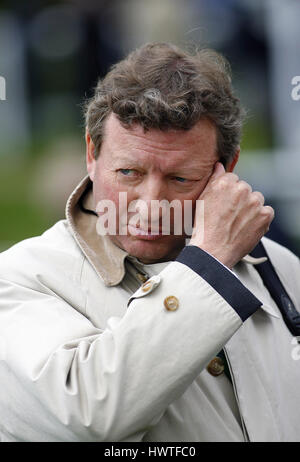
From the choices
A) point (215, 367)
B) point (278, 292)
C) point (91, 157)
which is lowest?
point (215, 367)

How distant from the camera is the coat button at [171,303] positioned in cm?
221

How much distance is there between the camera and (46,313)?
2.36 metres

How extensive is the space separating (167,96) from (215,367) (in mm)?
940

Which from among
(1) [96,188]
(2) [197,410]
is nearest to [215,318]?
(2) [197,410]

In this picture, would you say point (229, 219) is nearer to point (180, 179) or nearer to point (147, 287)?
point (180, 179)

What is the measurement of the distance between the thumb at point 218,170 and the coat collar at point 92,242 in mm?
416

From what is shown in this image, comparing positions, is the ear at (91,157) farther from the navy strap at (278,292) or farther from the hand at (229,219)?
the navy strap at (278,292)

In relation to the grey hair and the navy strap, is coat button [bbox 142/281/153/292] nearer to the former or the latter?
the grey hair

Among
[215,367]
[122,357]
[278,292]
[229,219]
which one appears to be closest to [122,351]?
Result: [122,357]

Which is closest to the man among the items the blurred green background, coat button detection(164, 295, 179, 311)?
A: coat button detection(164, 295, 179, 311)

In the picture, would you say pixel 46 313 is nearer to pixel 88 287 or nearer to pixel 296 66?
pixel 88 287

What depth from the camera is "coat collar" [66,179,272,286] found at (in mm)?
2555

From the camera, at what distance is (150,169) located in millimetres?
2527

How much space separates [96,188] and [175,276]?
0.56 m
